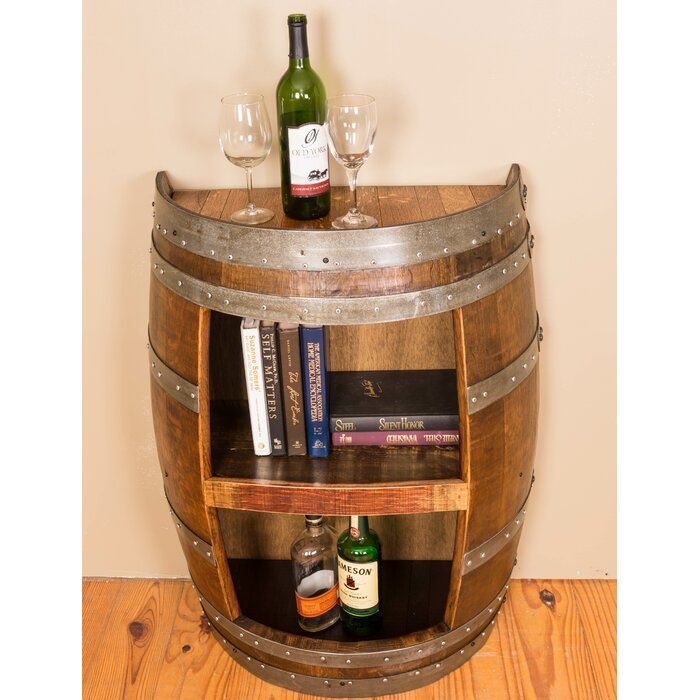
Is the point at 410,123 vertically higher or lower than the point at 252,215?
higher

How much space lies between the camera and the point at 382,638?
1941 millimetres

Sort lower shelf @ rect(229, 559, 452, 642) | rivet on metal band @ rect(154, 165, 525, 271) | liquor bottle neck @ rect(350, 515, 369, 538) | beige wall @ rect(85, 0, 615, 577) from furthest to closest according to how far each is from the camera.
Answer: lower shelf @ rect(229, 559, 452, 642), liquor bottle neck @ rect(350, 515, 369, 538), beige wall @ rect(85, 0, 615, 577), rivet on metal band @ rect(154, 165, 525, 271)

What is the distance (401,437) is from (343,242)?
1.53 ft

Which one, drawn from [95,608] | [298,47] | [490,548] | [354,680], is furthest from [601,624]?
[298,47]

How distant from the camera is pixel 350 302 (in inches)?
61.7

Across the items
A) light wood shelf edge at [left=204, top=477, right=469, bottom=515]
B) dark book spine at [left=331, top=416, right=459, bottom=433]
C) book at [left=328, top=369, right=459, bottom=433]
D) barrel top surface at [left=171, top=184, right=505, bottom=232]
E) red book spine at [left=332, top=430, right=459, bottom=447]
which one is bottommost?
light wood shelf edge at [left=204, top=477, right=469, bottom=515]

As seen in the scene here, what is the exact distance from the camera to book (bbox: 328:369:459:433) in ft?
5.97

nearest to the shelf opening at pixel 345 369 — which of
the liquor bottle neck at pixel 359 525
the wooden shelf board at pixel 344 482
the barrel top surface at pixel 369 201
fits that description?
the wooden shelf board at pixel 344 482

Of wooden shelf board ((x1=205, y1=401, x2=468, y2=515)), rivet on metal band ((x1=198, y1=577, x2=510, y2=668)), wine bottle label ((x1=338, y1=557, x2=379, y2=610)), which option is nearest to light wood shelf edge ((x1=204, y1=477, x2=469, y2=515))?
wooden shelf board ((x1=205, y1=401, x2=468, y2=515))

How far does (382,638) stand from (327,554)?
22 cm

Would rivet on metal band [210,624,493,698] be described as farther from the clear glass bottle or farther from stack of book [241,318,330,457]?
stack of book [241,318,330,457]

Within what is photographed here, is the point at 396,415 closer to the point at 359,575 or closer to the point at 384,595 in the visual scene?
the point at 359,575

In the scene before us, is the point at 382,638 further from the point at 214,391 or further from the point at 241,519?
the point at 214,391

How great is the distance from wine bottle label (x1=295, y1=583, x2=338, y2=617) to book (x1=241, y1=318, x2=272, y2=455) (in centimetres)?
36
